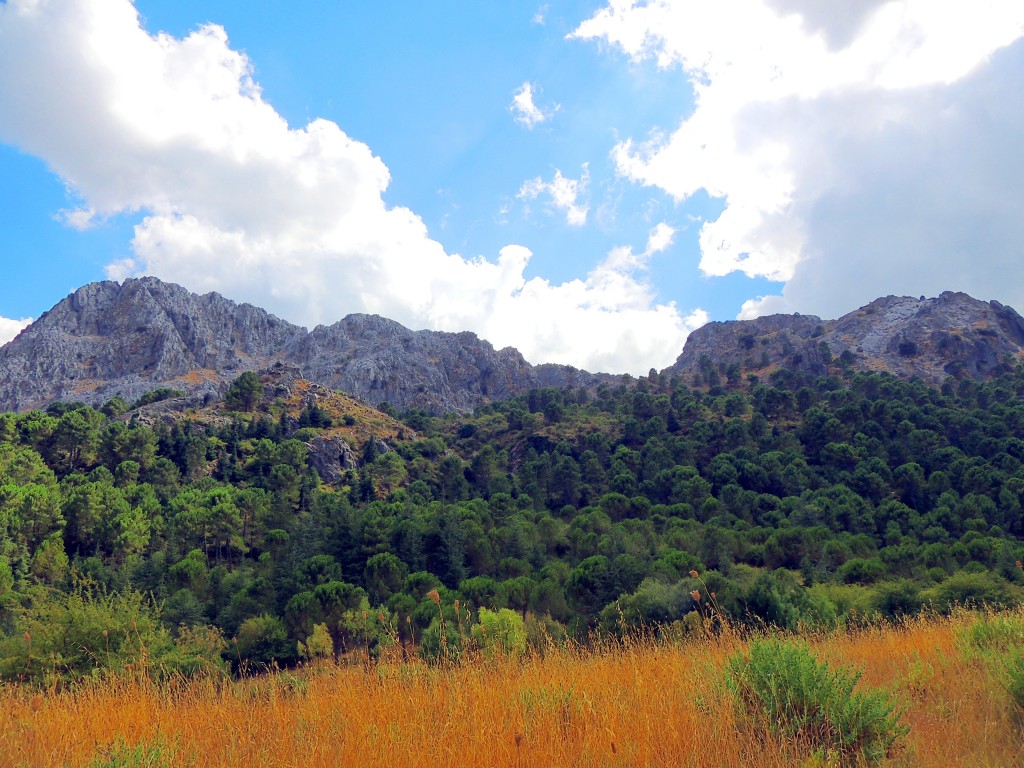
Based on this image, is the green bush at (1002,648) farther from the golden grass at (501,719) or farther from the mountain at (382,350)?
the mountain at (382,350)

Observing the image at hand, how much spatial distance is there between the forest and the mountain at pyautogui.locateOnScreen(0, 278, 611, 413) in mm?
66300

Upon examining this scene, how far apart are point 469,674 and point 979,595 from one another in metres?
24.9

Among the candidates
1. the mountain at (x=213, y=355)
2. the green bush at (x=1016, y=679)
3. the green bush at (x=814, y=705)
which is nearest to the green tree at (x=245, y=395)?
the mountain at (x=213, y=355)

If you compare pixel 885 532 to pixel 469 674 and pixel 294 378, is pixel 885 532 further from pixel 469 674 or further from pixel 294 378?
pixel 294 378

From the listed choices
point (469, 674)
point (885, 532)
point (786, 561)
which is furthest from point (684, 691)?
point (885, 532)

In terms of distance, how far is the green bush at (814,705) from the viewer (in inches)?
154

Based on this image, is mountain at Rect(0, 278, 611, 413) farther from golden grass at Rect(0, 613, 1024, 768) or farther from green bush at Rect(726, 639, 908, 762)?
green bush at Rect(726, 639, 908, 762)

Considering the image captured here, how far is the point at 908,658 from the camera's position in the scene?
661 centimetres

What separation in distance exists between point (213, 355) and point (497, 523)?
14660 cm

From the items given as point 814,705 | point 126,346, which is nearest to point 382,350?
point 126,346

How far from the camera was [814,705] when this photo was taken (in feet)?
13.8

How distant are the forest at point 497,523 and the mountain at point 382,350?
39.6 m

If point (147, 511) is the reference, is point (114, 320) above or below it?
above

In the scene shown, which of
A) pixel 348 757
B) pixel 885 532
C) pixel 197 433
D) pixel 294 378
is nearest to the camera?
pixel 348 757
